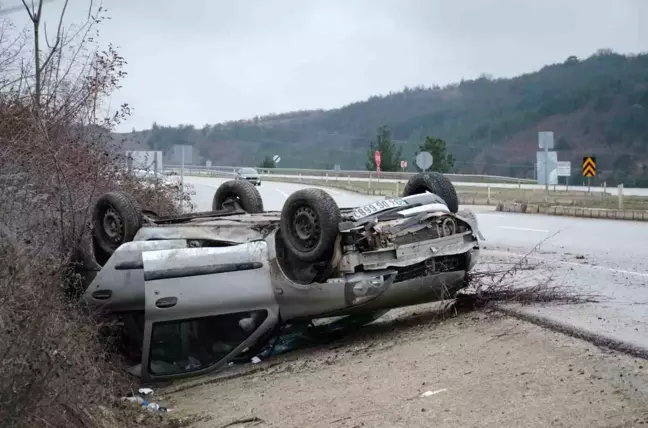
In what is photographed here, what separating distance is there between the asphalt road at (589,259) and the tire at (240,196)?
3198 millimetres

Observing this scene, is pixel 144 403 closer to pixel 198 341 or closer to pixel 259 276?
pixel 198 341

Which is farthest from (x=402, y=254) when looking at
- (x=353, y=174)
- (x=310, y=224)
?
(x=353, y=174)

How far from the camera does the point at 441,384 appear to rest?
5.16m

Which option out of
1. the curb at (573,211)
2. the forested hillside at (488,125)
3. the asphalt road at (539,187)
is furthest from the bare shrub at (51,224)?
the forested hillside at (488,125)

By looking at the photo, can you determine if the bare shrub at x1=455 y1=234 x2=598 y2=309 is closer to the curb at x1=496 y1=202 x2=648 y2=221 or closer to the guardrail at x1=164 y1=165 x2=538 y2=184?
the curb at x1=496 y1=202 x2=648 y2=221

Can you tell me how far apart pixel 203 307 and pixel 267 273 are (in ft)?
2.02

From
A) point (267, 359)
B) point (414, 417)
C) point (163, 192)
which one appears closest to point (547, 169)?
point (163, 192)

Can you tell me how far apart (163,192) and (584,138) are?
197 feet

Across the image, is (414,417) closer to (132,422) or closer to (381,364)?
(381,364)

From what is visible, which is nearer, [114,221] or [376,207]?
[376,207]

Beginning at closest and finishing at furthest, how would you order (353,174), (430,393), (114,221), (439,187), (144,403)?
1. (430,393)
2. (144,403)
3. (439,187)
4. (114,221)
5. (353,174)

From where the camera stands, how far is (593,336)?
227 inches

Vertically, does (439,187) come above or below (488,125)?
below

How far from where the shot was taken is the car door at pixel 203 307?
6445 millimetres
